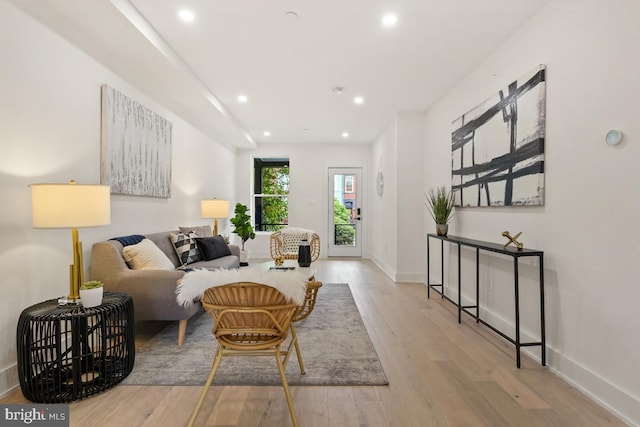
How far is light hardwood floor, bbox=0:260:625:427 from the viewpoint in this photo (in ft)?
5.80

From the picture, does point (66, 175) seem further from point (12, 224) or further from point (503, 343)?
point (503, 343)

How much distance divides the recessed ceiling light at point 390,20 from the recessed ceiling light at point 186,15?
1535mm

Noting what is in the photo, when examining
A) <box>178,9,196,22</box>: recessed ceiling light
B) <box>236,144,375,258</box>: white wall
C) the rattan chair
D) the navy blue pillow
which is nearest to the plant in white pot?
the navy blue pillow

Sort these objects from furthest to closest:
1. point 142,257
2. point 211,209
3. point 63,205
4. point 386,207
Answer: point 386,207, point 211,209, point 142,257, point 63,205

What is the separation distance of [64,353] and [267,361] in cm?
127

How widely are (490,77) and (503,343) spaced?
2.49 m

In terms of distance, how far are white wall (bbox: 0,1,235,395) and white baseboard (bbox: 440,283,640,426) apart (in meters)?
3.57

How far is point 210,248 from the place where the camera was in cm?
442

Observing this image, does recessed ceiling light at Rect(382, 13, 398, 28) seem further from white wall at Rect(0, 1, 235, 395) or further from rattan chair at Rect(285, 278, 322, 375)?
white wall at Rect(0, 1, 235, 395)

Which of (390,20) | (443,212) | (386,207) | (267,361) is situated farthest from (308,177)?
(267,361)

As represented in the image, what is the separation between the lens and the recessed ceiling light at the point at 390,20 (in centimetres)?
262

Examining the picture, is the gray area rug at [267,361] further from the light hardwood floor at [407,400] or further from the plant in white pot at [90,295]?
the plant in white pot at [90,295]

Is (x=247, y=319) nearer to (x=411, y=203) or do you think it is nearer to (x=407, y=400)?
(x=407, y=400)

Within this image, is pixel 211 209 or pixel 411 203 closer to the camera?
pixel 411 203
